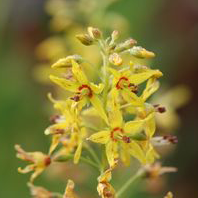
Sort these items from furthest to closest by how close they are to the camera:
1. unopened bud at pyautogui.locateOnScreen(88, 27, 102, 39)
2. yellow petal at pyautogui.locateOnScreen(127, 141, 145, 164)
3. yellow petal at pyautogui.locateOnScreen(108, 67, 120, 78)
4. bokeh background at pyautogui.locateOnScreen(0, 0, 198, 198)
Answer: bokeh background at pyautogui.locateOnScreen(0, 0, 198, 198) < unopened bud at pyautogui.locateOnScreen(88, 27, 102, 39) < yellow petal at pyautogui.locateOnScreen(127, 141, 145, 164) < yellow petal at pyautogui.locateOnScreen(108, 67, 120, 78)

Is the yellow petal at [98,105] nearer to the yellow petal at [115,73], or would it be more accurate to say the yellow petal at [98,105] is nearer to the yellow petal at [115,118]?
the yellow petal at [115,118]

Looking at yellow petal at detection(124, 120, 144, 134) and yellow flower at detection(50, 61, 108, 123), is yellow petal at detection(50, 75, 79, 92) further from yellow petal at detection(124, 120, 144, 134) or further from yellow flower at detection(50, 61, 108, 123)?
yellow petal at detection(124, 120, 144, 134)

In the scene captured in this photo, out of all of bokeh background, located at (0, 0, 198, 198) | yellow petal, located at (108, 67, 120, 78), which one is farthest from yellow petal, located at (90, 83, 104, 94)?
bokeh background, located at (0, 0, 198, 198)

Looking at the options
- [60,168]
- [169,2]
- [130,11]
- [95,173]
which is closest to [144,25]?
[130,11]

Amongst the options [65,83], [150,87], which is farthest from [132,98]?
[65,83]

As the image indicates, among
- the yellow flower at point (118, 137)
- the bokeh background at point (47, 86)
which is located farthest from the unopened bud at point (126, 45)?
the bokeh background at point (47, 86)

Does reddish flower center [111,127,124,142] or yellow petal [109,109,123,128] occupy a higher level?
yellow petal [109,109,123,128]

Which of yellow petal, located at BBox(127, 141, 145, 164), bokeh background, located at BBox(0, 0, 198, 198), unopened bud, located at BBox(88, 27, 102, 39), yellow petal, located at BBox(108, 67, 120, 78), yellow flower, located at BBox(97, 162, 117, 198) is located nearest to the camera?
yellow flower, located at BBox(97, 162, 117, 198)

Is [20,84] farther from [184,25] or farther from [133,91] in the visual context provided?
[133,91]
